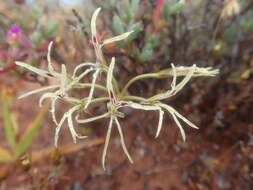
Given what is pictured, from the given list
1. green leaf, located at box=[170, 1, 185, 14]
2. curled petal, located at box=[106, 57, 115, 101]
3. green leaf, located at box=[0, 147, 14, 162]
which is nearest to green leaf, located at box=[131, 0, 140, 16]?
green leaf, located at box=[170, 1, 185, 14]

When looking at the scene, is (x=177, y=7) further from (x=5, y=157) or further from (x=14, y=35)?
(x=5, y=157)

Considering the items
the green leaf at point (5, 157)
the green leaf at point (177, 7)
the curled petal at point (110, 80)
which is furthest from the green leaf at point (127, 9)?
the green leaf at point (5, 157)

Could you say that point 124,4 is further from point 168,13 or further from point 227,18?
point 227,18

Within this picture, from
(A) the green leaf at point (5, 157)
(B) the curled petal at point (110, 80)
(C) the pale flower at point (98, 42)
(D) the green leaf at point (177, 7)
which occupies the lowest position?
(A) the green leaf at point (5, 157)

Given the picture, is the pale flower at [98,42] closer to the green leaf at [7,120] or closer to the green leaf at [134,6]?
the green leaf at [134,6]

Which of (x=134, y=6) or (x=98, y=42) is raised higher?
(x=134, y=6)

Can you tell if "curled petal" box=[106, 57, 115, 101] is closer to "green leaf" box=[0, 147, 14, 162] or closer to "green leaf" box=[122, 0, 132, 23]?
"green leaf" box=[122, 0, 132, 23]

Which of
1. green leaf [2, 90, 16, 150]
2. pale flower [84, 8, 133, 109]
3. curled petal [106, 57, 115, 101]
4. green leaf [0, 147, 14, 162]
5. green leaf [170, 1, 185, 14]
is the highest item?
green leaf [170, 1, 185, 14]

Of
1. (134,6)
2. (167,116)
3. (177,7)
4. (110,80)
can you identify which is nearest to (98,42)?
(110,80)

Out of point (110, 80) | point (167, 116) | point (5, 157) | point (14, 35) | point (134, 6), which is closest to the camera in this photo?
point (110, 80)
